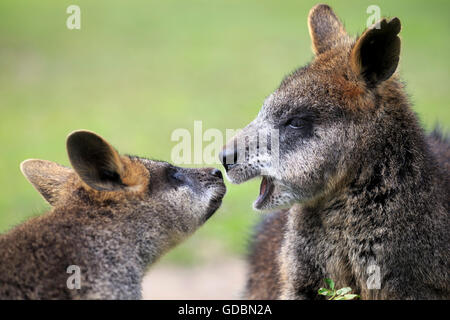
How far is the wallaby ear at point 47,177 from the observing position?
19.3ft

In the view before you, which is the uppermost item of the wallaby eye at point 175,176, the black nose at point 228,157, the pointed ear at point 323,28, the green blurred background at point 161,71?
the green blurred background at point 161,71

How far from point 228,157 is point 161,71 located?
20807 mm

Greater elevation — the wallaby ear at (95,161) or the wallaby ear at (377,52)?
the wallaby ear at (377,52)

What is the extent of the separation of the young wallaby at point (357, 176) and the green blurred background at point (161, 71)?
6.53 metres

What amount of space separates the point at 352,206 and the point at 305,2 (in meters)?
29.0

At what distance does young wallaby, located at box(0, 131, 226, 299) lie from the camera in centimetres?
Result: 460

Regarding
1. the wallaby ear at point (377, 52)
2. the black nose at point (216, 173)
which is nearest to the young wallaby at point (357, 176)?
the wallaby ear at point (377, 52)

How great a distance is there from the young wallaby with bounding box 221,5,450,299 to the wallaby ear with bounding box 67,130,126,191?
1.00 metres

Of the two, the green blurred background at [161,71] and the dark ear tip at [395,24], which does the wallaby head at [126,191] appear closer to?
the dark ear tip at [395,24]

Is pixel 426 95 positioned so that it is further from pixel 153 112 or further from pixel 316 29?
pixel 316 29

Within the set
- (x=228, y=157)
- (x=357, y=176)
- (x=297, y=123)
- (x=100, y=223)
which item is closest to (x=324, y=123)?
(x=297, y=123)

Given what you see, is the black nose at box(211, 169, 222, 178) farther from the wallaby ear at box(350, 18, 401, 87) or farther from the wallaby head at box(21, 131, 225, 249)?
the wallaby ear at box(350, 18, 401, 87)

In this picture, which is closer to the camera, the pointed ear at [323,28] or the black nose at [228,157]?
the black nose at [228,157]
